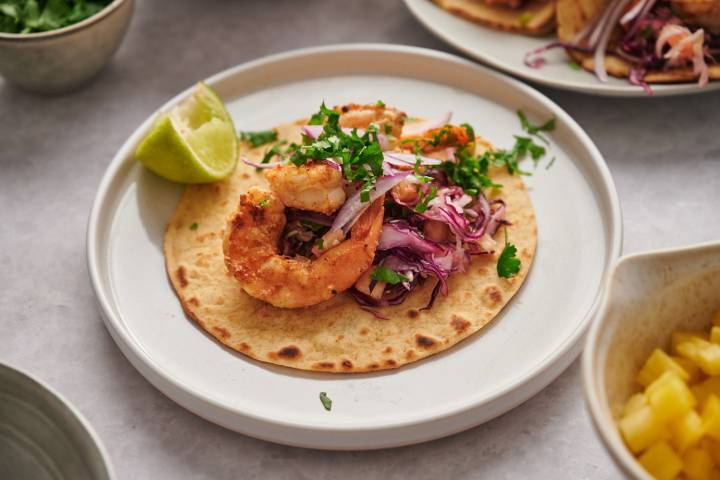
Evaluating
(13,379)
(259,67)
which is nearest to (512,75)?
(259,67)

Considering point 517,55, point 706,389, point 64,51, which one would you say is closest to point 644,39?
point 517,55

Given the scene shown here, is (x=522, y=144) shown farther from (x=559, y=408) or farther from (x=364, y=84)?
(x=559, y=408)

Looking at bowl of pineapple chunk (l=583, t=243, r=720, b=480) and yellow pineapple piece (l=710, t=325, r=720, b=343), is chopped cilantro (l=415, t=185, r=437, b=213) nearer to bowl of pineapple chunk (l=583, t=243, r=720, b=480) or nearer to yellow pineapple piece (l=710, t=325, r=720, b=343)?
bowl of pineapple chunk (l=583, t=243, r=720, b=480)

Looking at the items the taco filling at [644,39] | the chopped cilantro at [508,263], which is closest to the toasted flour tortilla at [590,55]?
the taco filling at [644,39]

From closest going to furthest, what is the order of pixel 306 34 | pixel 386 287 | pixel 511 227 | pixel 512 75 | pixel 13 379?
pixel 13 379 < pixel 386 287 < pixel 511 227 < pixel 512 75 < pixel 306 34

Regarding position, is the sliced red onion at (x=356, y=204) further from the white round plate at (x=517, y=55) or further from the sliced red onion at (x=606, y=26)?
the sliced red onion at (x=606, y=26)

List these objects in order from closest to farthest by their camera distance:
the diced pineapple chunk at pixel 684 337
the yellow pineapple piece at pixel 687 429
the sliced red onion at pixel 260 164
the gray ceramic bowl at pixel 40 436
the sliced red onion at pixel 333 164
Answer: the yellow pineapple piece at pixel 687 429 < the gray ceramic bowl at pixel 40 436 < the diced pineapple chunk at pixel 684 337 < the sliced red onion at pixel 333 164 < the sliced red onion at pixel 260 164
